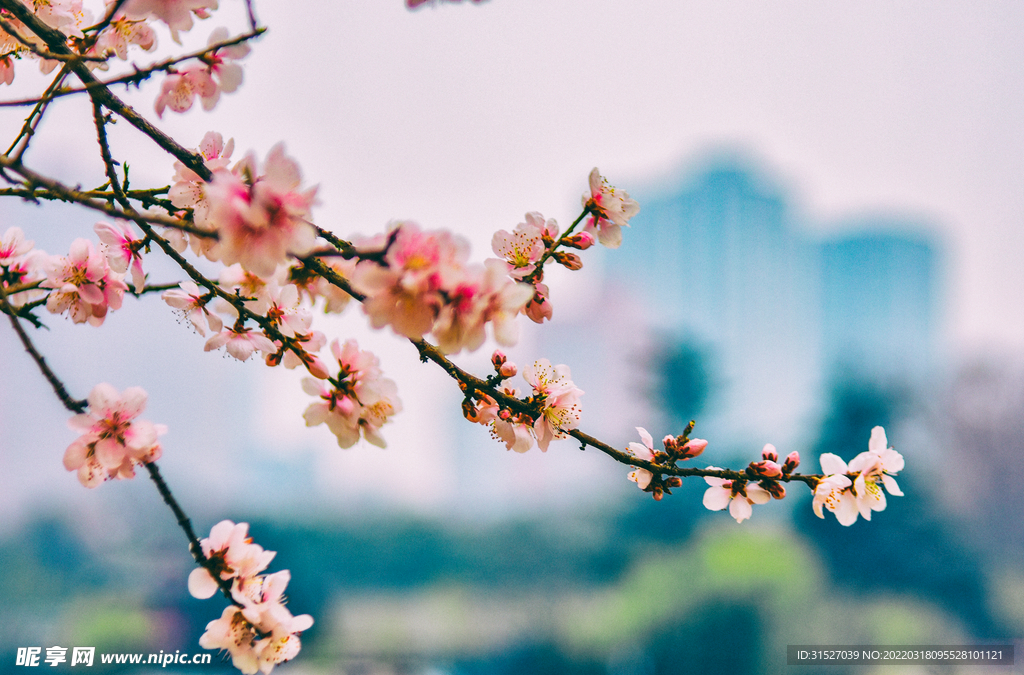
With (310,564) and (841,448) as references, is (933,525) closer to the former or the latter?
(841,448)

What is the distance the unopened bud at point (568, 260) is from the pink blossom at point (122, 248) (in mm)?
507

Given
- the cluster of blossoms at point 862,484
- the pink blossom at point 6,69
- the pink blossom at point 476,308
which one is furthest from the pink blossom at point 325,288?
the cluster of blossoms at point 862,484

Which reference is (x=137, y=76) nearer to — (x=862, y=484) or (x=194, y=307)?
(x=194, y=307)

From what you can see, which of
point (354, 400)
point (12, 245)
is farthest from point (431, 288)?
point (12, 245)

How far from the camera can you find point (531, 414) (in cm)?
60

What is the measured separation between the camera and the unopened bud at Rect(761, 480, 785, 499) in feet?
2.07

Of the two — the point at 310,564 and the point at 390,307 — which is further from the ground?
the point at 310,564

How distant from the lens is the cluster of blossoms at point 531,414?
61 centimetres

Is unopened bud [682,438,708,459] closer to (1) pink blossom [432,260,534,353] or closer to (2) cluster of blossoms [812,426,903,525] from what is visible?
(2) cluster of blossoms [812,426,903,525]

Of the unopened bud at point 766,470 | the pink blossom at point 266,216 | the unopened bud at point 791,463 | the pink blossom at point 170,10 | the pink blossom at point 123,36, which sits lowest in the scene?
the unopened bud at point 766,470

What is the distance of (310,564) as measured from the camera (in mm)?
6039

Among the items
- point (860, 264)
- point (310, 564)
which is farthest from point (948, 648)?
point (860, 264)

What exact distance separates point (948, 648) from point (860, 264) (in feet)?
34.8

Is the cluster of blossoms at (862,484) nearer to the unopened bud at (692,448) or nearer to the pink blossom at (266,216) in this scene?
the unopened bud at (692,448)
